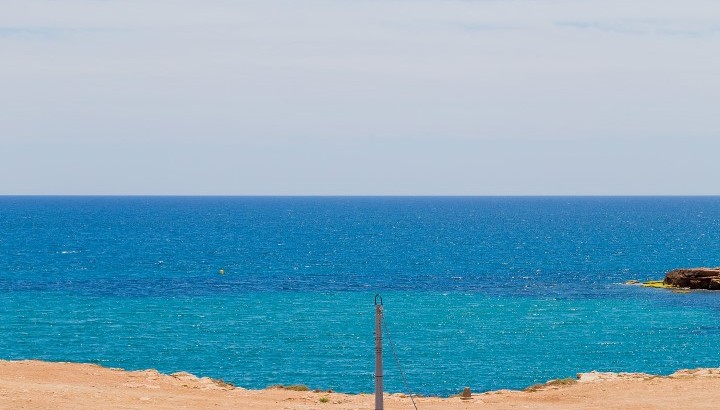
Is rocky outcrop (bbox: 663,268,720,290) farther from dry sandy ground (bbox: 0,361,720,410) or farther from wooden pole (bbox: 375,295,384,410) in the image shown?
wooden pole (bbox: 375,295,384,410)

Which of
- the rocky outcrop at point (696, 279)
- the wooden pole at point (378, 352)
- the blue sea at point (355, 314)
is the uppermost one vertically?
the wooden pole at point (378, 352)

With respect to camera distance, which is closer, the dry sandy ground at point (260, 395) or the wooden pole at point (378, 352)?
the wooden pole at point (378, 352)

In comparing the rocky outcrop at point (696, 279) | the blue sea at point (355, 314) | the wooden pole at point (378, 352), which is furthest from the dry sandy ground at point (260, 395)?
the rocky outcrop at point (696, 279)

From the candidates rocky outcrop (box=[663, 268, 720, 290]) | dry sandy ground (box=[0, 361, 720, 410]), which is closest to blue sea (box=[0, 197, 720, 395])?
rocky outcrop (box=[663, 268, 720, 290])

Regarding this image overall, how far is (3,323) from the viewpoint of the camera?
64.6 m

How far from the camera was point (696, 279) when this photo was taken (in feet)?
285

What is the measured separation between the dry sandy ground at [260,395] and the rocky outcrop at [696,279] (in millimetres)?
48231

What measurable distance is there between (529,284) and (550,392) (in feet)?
185

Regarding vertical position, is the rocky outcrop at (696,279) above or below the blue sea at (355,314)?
above

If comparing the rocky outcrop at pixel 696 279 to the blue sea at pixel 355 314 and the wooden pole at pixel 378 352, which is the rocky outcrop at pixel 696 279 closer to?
the blue sea at pixel 355 314

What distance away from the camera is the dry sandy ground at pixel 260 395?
104ft

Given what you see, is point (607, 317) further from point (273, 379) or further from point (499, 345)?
point (273, 379)

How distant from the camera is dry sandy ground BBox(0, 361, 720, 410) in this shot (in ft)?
104

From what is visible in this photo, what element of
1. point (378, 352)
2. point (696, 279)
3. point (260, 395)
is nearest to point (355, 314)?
point (260, 395)
